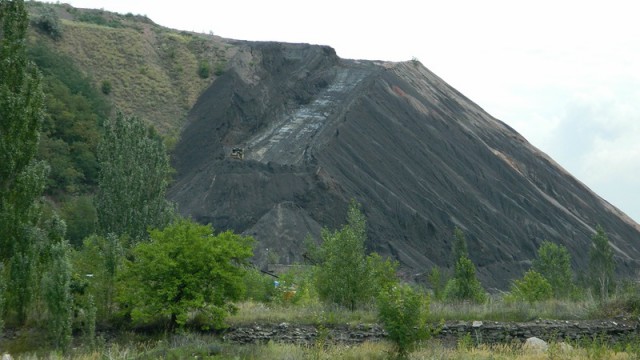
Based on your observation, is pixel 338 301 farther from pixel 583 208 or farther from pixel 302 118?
pixel 583 208

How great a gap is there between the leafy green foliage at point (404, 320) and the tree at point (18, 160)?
10.1 metres

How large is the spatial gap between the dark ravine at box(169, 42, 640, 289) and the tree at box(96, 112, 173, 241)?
1503 cm

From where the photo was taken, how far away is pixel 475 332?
966 inches

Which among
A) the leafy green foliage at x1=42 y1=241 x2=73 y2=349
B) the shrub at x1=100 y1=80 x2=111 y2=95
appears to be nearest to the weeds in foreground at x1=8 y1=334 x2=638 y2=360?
the leafy green foliage at x1=42 y1=241 x2=73 y2=349

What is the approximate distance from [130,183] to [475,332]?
60.4 ft

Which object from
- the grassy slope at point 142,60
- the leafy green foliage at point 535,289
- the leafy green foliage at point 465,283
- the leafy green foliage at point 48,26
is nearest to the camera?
the leafy green foliage at point 465,283

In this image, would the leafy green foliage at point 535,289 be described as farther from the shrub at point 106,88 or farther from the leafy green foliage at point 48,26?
the leafy green foliage at point 48,26

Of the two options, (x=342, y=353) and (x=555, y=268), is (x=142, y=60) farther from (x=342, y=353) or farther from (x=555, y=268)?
(x=342, y=353)

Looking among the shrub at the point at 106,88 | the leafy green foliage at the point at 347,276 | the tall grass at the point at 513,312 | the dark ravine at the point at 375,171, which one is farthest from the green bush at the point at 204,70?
the tall grass at the point at 513,312

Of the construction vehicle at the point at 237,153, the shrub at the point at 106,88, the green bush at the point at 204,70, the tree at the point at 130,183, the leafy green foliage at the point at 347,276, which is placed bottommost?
the leafy green foliage at the point at 347,276

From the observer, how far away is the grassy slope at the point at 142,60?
78125 millimetres

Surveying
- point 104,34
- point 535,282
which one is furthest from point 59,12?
point 535,282

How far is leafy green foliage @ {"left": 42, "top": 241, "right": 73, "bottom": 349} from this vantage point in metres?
21.2

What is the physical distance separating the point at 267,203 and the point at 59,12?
49.9 metres
